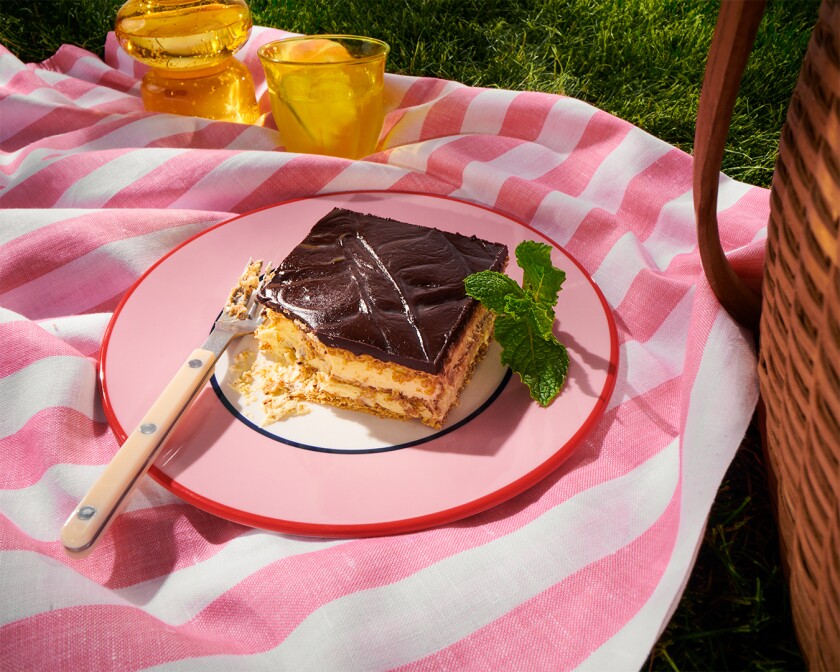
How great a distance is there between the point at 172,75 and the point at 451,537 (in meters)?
1.79

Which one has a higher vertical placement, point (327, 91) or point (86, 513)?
point (327, 91)

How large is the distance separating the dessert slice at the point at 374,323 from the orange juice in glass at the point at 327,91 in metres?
0.62

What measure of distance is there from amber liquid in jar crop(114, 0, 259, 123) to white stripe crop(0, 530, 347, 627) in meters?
1.59

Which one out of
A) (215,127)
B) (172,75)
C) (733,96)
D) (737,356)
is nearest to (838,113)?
(733,96)

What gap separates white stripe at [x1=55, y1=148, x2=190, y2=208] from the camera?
2.00 m

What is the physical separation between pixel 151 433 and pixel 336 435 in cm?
35

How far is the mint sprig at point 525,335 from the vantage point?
57.4 inches

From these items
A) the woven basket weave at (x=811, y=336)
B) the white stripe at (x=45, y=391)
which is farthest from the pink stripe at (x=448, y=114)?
the woven basket weave at (x=811, y=336)

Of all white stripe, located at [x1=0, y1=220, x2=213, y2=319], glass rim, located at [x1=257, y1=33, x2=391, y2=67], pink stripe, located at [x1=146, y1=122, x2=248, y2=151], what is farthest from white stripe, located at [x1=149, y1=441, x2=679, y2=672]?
pink stripe, located at [x1=146, y1=122, x2=248, y2=151]

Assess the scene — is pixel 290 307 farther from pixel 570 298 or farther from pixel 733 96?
pixel 733 96

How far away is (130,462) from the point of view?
1.27 meters

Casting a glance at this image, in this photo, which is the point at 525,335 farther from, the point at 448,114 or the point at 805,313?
the point at 448,114

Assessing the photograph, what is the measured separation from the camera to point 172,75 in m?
2.30

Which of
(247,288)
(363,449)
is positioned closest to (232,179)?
(247,288)
